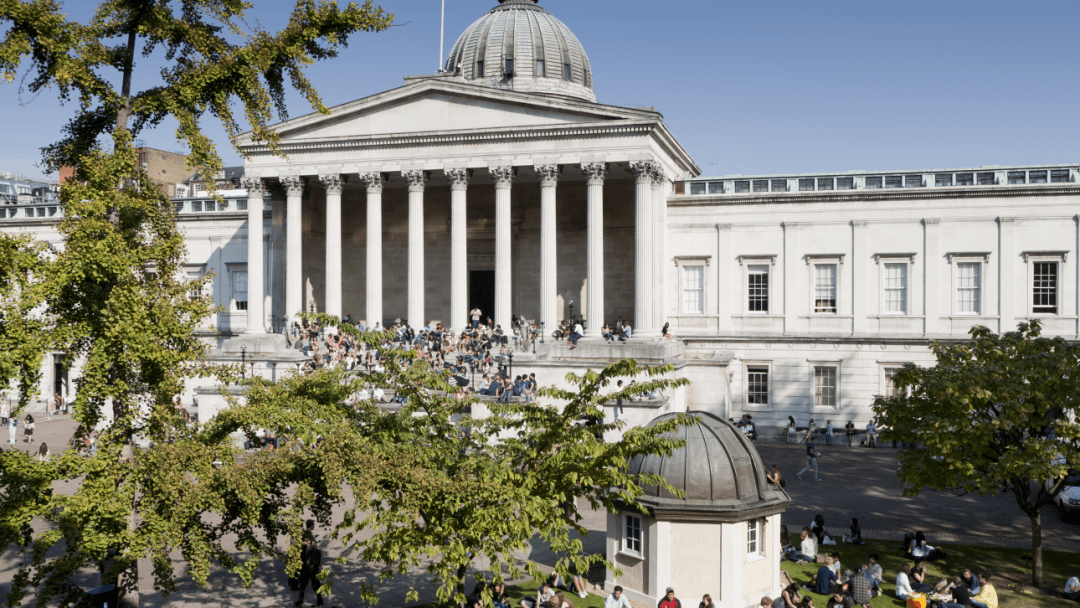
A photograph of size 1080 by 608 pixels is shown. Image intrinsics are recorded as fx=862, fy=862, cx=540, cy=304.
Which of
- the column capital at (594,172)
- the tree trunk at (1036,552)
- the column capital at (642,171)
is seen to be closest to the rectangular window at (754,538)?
the tree trunk at (1036,552)

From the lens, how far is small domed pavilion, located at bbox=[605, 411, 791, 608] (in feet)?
62.2

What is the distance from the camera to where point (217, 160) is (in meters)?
14.4

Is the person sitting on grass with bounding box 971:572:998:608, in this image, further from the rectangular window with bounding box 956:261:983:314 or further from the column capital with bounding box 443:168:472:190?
the column capital with bounding box 443:168:472:190

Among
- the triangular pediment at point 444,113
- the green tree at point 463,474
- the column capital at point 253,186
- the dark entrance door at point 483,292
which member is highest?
the triangular pediment at point 444,113

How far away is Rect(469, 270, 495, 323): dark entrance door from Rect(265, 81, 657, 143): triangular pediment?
10607 mm

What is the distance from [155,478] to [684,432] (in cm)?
1148

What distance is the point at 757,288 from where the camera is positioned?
4484 cm

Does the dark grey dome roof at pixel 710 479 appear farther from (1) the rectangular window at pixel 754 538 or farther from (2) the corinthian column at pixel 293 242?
Answer: (2) the corinthian column at pixel 293 242

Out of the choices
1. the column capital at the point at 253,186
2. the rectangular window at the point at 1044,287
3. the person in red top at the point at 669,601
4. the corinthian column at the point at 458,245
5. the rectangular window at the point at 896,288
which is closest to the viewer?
the person in red top at the point at 669,601

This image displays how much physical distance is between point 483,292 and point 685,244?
40.7 feet

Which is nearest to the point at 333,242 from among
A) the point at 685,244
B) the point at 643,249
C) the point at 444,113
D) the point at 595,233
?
the point at 444,113

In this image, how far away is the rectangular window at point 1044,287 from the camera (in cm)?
4116

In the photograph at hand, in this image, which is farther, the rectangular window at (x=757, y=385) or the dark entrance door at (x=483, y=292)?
the dark entrance door at (x=483, y=292)

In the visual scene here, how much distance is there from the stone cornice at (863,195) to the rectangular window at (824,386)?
8.58 meters
